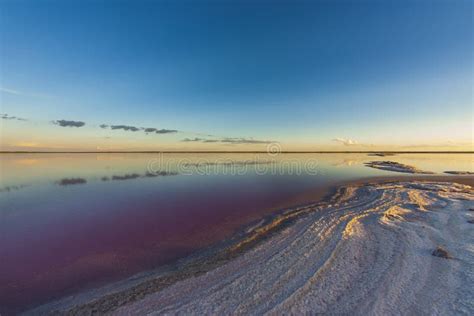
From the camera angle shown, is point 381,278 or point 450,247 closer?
point 381,278

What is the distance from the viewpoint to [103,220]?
1386 centimetres

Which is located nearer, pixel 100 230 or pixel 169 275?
pixel 169 275

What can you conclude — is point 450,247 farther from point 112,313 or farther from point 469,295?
point 112,313

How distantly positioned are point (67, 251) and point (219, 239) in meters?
6.82

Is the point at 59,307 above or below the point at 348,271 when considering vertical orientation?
below

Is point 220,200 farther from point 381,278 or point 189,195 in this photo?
point 381,278

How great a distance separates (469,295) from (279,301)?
17.2ft

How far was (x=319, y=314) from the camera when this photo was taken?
5.50m

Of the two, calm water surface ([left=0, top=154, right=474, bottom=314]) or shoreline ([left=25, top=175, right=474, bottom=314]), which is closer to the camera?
shoreline ([left=25, top=175, right=474, bottom=314])

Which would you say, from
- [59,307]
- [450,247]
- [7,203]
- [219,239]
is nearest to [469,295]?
[450,247]

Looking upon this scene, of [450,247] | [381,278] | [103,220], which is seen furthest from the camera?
[103,220]

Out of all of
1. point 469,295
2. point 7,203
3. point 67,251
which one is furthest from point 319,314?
point 7,203

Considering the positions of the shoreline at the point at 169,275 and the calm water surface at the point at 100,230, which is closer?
the shoreline at the point at 169,275

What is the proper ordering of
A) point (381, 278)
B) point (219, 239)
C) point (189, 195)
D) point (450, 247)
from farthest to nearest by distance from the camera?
point (189, 195) < point (219, 239) < point (450, 247) < point (381, 278)
